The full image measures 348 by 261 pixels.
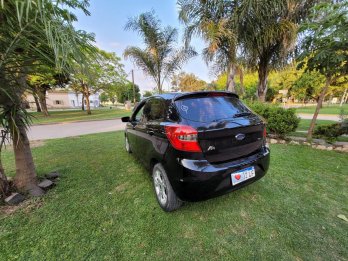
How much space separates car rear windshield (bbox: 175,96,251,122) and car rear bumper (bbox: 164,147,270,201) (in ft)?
1.74

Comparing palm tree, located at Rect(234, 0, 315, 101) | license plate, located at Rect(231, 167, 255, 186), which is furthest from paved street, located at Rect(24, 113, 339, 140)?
license plate, located at Rect(231, 167, 255, 186)

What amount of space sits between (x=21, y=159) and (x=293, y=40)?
8.39 m

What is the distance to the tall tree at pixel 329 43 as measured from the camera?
11.8 ft

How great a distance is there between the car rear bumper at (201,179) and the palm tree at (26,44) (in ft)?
5.28

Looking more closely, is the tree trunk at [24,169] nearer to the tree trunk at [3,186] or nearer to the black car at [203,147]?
the tree trunk at [3,186]

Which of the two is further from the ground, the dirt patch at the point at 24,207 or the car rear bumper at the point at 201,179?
the car rear bumper at the point at 201,179

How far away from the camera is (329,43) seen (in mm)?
3846

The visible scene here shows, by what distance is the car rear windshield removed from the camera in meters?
2.01

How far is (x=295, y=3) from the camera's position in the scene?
5812mm

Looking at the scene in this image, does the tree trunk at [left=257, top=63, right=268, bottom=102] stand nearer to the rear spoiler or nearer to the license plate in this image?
the rear spoiler

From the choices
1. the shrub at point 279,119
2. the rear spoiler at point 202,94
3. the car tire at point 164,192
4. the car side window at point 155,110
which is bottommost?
the car tire at point 164,192

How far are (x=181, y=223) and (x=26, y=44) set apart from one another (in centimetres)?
268

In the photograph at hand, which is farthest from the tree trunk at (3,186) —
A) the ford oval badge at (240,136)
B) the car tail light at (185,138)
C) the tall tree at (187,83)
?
the tall tree at (187,83)

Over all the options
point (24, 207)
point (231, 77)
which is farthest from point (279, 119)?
point (24, 207)
